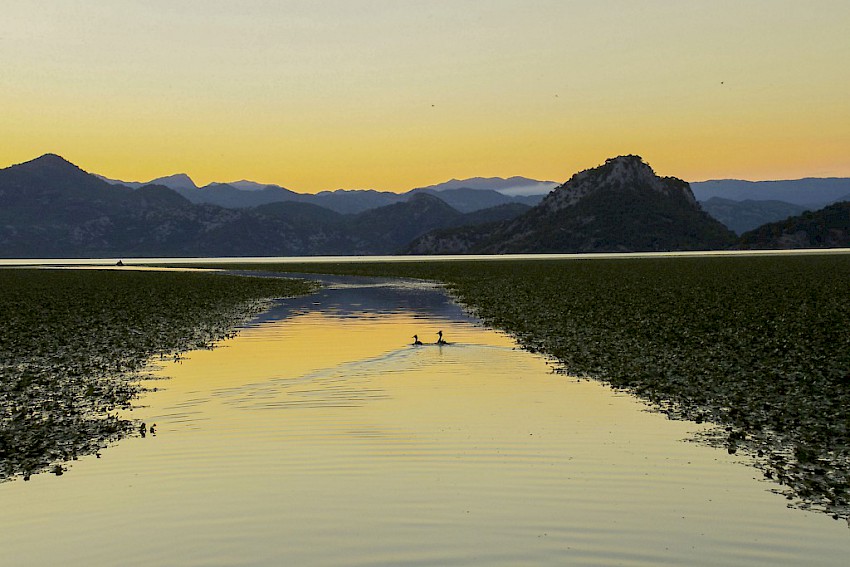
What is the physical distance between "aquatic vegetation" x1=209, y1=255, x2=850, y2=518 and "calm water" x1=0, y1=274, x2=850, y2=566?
1.19 meters

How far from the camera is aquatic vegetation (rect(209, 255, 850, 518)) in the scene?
1934 cm

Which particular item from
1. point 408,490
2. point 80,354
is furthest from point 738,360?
point 80,354

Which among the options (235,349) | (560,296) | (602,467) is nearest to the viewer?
(602,467)

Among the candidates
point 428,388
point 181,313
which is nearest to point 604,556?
point 428,388

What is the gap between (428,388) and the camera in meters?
30.0

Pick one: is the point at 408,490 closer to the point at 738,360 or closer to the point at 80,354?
the point at 738,360

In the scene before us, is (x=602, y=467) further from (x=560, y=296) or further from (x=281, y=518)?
(x=560, y=296)

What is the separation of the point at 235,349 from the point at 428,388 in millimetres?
15000

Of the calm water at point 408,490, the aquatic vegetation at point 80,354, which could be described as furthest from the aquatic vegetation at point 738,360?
the aquatic vegetation at point 80,354

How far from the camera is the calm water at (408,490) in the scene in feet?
43.8

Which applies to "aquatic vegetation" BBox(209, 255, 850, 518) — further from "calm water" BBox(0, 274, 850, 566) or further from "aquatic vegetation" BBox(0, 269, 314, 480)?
"aquatic vegetation" BBox(0, 269, 314, 480)

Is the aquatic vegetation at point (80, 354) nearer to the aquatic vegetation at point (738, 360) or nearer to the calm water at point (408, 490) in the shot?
the calm water at point (408, 490)

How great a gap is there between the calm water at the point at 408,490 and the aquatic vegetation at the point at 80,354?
1322mm

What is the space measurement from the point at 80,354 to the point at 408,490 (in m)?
26.1
